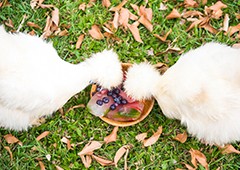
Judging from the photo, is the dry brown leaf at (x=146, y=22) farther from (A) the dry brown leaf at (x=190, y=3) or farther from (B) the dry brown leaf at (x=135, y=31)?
(A) the dry brown leaf at (x=190, y=3)

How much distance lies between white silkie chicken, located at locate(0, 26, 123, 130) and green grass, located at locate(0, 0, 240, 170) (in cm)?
35

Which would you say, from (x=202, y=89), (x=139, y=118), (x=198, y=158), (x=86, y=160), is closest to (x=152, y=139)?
(x=139, y=118)

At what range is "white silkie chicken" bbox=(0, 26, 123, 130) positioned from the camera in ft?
7.33

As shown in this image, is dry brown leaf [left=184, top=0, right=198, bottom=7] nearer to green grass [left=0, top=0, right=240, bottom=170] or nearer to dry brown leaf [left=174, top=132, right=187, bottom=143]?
green grass [left=0, top=0, right=240, bottom=170]

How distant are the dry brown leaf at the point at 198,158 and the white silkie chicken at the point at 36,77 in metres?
0.76

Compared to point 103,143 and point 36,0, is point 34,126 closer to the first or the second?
point 103,143

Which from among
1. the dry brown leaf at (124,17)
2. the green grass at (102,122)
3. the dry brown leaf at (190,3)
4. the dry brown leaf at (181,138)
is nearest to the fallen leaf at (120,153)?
the green grass at (102,122)

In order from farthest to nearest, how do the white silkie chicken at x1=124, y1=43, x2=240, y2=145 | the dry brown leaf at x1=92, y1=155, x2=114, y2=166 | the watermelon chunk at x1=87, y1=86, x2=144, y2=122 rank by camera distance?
the dry brown leaf at x1=92, y1=155, x2=114, y2=166 → the watermelon chunk at x1=87, y1=86, x2=144, y2=122 → the white silkie chicken at x1=124, y1=43, x2=240, y2=145

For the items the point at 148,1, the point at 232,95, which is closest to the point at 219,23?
the point at 148,1

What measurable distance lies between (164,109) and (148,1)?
3.11 ft

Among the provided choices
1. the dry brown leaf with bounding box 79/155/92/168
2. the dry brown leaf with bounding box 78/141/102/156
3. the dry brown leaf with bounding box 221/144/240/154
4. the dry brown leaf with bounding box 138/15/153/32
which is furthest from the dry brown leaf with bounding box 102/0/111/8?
the dry brown leaf with bounding box 221/144/240/154

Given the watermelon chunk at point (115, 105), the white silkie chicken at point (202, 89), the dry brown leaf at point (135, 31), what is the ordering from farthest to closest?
the dry brown leaf at point (135, 31) → the watermelon chunk at point (115, 105) → the white silkie chicken at point (202, 89)

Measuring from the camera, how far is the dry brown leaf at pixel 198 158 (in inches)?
105

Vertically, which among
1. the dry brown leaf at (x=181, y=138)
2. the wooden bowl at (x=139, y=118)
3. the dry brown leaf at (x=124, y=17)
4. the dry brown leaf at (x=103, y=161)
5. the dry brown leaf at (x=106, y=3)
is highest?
the dry brown leaf at (x=106, y=3)
